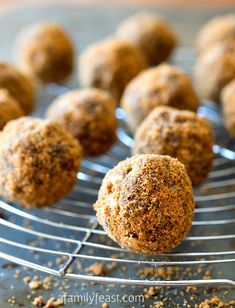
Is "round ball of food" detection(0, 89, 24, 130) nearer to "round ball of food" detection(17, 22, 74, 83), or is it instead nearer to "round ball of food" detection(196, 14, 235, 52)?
"round ball of food" detection(17, 22, 74, 83)

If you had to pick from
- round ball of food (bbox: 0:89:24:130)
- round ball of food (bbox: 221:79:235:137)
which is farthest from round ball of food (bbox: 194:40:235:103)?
round ball of food (bbox: 0:89:24:130)

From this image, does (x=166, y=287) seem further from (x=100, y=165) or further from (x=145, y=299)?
(x=100, y=165)

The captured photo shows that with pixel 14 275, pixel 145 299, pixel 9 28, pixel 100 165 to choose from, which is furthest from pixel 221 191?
pixel 9 28

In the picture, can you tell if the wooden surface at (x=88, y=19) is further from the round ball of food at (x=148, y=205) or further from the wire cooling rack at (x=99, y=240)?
the round ball of food at (x=148, y=205)

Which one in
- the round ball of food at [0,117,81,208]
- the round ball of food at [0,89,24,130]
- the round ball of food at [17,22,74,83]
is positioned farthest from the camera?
the round ball of food at [17,22,74,83]

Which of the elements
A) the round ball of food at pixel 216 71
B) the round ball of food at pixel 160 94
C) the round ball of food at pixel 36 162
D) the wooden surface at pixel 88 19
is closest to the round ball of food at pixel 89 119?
the round ball of food at pixel 160 94

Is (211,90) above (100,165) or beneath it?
above

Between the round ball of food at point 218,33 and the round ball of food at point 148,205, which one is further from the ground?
the round ball of food at point 148,205
